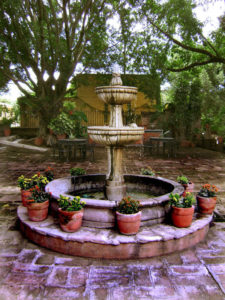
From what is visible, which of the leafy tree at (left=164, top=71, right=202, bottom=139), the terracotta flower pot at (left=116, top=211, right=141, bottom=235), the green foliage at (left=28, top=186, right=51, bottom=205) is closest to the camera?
the terracotta flower pot at (left=116, top=211, right=141, bottom=235)

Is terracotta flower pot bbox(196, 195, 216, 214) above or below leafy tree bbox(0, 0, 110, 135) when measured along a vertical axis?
below

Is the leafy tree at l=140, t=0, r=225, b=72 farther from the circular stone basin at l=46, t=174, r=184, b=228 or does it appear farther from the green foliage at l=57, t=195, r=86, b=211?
the green foliage at l=57, t=195, r=86, b=211

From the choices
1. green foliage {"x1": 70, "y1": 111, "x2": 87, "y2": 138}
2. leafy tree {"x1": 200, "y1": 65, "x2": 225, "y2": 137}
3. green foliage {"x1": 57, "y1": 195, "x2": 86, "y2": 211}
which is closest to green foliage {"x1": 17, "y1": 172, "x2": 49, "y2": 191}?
green foliage {"x1": 57, "y1": 195, "x2": 86, "y2": 211}

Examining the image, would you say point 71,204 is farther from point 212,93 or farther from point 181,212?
point 212,93

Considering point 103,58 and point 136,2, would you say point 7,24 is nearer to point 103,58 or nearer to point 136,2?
point 103,58

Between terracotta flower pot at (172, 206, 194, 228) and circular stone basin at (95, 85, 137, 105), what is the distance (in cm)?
194

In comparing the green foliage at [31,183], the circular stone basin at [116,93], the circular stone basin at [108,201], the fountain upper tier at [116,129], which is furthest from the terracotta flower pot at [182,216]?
the green foliage at [31,183]

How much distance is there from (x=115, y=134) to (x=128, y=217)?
1.32 meters

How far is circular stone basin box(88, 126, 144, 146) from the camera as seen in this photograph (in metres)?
4.07

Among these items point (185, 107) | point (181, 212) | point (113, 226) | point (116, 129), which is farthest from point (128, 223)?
point (185, 107)

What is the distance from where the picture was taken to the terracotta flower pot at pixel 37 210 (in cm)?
393

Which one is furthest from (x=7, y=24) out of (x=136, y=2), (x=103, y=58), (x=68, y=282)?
(x=68, y=282)

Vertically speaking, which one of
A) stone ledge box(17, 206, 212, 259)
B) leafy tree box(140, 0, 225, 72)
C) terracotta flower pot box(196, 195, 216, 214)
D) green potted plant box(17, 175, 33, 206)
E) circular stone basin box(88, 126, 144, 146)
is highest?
leafy tree box(140, 0, 225, 72)

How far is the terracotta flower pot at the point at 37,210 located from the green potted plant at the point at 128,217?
3.90ft
